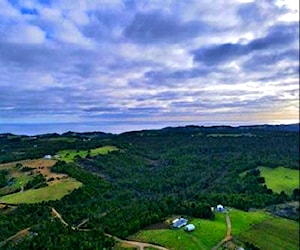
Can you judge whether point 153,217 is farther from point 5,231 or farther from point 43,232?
point 5,231

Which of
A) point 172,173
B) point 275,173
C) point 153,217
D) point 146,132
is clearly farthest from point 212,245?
point 146,132

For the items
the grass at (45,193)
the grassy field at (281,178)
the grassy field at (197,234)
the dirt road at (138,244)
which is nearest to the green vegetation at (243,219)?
the grassy field at (197,234)

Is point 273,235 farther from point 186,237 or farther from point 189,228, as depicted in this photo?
point 186,237

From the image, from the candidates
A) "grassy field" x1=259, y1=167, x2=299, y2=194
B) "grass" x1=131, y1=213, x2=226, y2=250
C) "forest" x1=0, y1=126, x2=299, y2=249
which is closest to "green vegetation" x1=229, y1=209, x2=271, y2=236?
"grass" x1=131, y1=213, x2=226, y2=250

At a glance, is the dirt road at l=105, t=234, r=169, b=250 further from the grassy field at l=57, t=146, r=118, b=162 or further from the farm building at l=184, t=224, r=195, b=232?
the grassy field at l=57, t=146, r=118, b=162

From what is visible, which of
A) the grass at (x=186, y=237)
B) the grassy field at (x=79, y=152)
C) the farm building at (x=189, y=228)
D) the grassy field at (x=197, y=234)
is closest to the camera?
the grass at (x=186, y=237)

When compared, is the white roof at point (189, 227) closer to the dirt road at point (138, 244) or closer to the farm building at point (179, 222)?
the farm building at point (179, 222)
